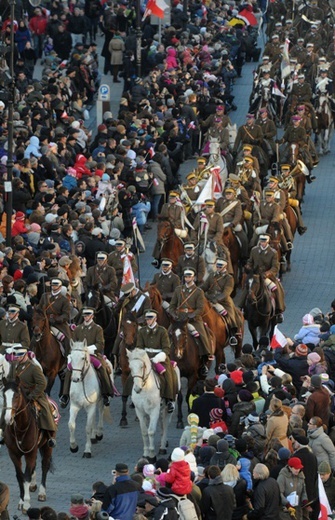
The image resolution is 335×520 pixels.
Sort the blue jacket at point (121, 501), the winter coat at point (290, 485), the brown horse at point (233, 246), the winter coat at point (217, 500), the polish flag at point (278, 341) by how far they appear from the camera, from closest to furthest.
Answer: the blue jacket at point (121, 501), the winter coat at point (217, 500), the winter coat at point (290, 485), the polish flag at point (278, 341), the brown horse at point (233, 246)

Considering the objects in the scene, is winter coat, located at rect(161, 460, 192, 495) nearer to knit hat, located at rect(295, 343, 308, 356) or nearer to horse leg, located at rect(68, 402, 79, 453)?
horse leg, located at rect(68, 402, 79, 453)

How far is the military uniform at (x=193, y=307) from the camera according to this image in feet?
124

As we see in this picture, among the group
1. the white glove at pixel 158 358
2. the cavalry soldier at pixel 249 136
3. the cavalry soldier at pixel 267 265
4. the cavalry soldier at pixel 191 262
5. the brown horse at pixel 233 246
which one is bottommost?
the cavalry soldier at pixel 249 136

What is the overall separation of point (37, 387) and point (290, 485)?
503 centimetres

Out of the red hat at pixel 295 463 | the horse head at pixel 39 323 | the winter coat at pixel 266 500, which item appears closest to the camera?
the winter coat at pixel 266 500


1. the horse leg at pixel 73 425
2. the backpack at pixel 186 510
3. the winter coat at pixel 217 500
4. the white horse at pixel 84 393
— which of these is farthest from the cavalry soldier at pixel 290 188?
the backpack at pixel 186 510

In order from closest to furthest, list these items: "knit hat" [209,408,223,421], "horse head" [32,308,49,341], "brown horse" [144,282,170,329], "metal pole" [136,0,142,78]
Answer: "knit hat" [209,408,223,421], "horse head" [32,308,49,341], "brown horse" [144,282,170,329], "metal pole" [136,0,142,78]

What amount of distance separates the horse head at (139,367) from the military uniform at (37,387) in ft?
5.86

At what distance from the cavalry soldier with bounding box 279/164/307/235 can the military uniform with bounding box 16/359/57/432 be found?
51.0ft

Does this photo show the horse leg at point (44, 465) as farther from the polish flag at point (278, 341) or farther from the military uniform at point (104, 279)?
the military uniform at point (104, 279)

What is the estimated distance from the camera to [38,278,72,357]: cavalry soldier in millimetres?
37750

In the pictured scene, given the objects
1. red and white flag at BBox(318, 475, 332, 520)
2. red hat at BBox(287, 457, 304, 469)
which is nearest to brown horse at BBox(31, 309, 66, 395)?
red hat at BBox(287, 457, 304, 469)

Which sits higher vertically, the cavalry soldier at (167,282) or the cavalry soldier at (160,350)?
the cavalry soldier at (160,350)

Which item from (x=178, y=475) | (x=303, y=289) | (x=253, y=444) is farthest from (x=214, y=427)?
(x=303, y=289)
